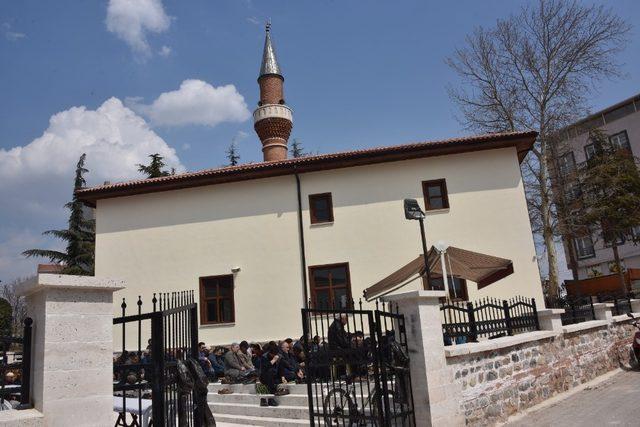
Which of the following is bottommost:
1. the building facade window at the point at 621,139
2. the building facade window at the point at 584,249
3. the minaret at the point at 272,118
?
the building facade window at the point at 584,249

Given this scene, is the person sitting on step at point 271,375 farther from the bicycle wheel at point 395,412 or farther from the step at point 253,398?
the bicycle wheel at point 395,412

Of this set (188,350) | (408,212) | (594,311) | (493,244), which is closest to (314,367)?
(188,350)

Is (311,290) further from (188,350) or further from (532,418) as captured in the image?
(188,350)

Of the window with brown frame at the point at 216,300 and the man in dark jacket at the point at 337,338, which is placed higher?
the window with brown frame at the point at 216,300

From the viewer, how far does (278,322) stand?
15375mm

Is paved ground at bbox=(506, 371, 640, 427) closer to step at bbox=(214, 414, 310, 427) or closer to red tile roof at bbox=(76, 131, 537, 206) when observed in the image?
step at bbox=(214, 414, 310, 427)

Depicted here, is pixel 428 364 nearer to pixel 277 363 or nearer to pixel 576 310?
pixel 277 363

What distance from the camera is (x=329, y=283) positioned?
1565 cm

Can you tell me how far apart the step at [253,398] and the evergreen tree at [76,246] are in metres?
19.6

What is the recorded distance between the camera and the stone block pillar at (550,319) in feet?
31.8

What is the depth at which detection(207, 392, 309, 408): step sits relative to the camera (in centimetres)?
866

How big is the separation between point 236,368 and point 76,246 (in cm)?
2007

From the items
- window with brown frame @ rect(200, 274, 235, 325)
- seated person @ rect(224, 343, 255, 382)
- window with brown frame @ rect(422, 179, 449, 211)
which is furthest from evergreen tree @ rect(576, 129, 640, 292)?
seated person @ rect(224, 343, 255, 382)

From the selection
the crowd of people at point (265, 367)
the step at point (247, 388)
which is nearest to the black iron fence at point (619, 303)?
the crowd of people at point (265, 367)
